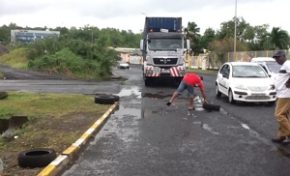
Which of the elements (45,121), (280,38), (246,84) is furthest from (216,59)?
(45,121)

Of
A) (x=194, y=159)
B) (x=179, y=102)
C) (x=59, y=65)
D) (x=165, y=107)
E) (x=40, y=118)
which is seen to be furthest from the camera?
(x=59, y=65)

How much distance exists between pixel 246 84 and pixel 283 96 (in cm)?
853

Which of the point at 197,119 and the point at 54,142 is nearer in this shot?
the point at 54,142

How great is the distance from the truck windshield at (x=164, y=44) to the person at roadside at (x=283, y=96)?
58.6 feet

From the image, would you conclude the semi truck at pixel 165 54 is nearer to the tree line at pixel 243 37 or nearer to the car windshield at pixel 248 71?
the car windshield at pixel 248 71

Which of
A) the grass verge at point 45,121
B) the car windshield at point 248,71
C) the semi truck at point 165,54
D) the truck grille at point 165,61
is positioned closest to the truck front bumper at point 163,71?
the semi truck at point 165,54

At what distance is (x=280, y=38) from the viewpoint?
74.8 m

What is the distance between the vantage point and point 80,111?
16375 millimetres

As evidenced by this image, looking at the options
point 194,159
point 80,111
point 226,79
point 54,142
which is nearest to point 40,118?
point 80,111

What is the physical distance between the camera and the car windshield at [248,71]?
808 inches

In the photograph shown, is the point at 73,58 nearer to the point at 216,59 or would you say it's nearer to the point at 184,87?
the point at 184,87

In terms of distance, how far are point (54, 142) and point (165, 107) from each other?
787 cm

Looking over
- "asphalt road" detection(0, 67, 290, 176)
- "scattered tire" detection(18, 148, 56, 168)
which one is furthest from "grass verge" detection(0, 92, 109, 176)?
"asphalt road" detection(0, 67, 290, 176)

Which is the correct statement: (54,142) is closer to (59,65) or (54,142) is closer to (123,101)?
(123,101)
